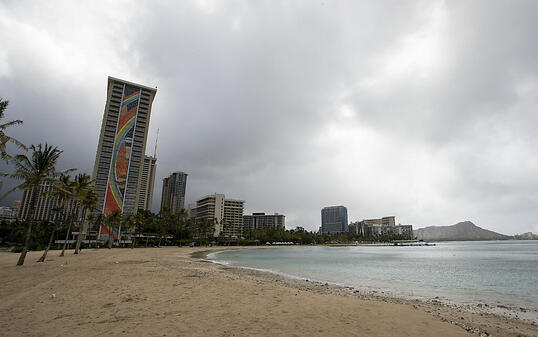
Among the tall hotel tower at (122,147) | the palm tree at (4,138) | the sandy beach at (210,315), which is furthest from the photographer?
the tall hotel tower at (122,147)

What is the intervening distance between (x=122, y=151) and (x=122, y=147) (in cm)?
175

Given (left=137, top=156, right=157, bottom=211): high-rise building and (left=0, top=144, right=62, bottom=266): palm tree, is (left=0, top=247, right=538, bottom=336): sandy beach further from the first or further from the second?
(left=137, top=156, right=157, bottom=211): high-rise building

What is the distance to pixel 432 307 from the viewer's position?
43.0 feet

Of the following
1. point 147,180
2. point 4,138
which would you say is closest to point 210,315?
point 4,138

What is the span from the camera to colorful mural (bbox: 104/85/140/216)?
344 ft

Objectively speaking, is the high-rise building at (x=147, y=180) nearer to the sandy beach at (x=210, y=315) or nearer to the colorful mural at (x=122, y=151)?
the colorful mural at (x=122, y=151)

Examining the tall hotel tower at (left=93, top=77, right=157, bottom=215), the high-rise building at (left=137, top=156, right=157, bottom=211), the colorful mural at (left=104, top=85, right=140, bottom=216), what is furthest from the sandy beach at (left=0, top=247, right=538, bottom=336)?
the high-rise building at (left=137, top=156, right=157, bottom=211)

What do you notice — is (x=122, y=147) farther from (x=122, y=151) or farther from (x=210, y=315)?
(x=210, y=315)

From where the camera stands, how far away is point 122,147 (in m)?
111

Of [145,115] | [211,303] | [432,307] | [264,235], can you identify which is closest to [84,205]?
[211,303]

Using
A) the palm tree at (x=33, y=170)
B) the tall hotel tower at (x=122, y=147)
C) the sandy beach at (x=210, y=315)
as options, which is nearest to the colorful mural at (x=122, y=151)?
the tall hotel tower at (x=122, y=147)

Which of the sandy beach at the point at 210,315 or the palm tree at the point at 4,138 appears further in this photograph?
the palm tree at the point at 4,138

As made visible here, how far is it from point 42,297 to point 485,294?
25995 mm

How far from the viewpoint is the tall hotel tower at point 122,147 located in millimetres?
106188
